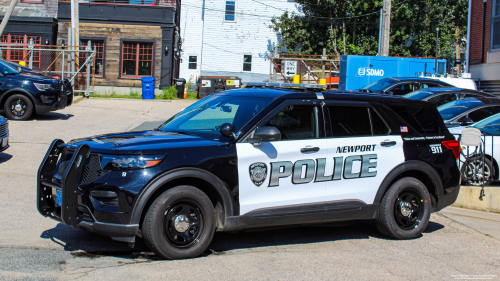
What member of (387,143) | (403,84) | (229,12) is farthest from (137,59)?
(387,143)

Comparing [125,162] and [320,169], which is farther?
[320,169]

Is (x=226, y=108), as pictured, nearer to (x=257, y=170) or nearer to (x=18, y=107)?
(x=257, y=170)

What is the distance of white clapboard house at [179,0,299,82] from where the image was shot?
36.1 meters

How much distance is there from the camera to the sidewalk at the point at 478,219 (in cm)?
700

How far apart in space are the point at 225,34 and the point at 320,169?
32184 mm

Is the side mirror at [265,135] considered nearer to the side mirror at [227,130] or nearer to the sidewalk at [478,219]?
the side mirror at [227,130]

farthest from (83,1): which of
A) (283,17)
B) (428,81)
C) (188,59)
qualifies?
(428,81)

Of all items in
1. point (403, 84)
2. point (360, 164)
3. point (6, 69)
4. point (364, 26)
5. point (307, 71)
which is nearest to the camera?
point (360, 164)

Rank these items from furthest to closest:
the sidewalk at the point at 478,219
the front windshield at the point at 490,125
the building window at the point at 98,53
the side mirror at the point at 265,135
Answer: the building window at the point at 98,53 < the front windshield at the point at 490,125 < the sidewalk at the point at 478,219 < the side mirror at the point at 265,135

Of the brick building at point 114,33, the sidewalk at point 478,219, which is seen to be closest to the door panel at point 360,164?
the sidewalk at point 478,219

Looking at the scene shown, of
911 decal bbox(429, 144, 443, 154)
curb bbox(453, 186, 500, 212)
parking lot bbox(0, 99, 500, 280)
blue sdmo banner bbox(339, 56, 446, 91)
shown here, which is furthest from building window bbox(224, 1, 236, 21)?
911 decal bbox(429, 144, 443, 154)

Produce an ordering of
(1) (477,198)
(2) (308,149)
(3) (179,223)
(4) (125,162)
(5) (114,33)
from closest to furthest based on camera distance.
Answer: (4) (125,162)
(3) (179,223)
(2) (308,149)
(1) (477,198)
(5) (114,33)

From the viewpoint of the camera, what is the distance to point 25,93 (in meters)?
14.5

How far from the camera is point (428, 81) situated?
1719cm
